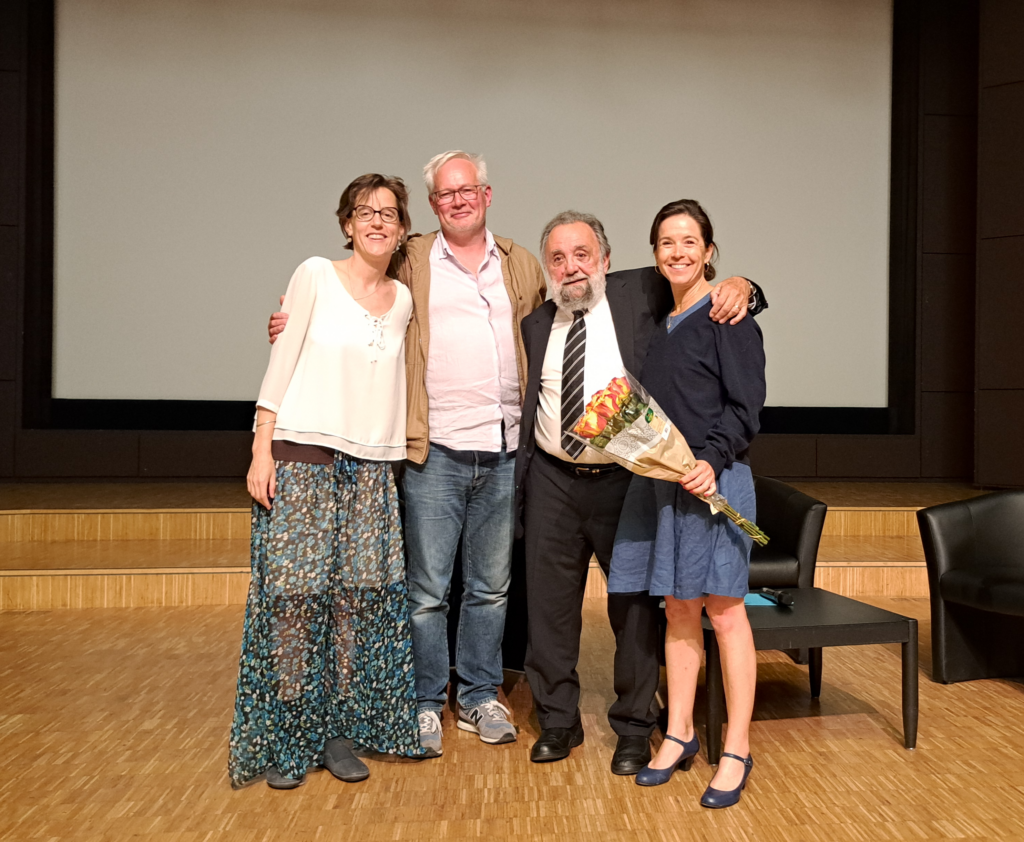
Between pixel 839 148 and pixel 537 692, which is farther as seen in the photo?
pixel 839 148

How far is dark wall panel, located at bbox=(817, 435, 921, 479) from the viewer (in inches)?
270

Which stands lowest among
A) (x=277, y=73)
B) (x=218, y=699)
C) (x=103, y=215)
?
(x=218, y=699)

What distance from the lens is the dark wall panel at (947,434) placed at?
22.7 ft

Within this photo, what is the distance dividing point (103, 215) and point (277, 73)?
1567 millimetres

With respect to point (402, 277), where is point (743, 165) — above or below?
above

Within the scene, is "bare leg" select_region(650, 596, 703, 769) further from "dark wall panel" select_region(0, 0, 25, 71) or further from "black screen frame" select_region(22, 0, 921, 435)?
"dark wall panel" select_region(0, 0, 25, 71)

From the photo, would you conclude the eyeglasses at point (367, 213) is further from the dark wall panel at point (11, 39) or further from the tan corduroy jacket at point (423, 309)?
the dark wall panel at point (11, 39)

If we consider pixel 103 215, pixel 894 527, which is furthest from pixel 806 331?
pixel 103 215

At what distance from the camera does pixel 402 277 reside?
271cm

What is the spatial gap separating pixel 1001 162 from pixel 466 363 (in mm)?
5207

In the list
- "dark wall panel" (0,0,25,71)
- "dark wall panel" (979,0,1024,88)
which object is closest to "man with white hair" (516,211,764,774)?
"dark wall panel" (979,0,1024,88)

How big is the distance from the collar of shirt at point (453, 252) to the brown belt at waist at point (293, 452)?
2.37 feet

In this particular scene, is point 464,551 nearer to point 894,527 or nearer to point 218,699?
point 218,699

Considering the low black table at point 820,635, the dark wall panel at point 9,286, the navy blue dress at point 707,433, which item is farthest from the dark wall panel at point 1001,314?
the dark wall panel at point 9,286
